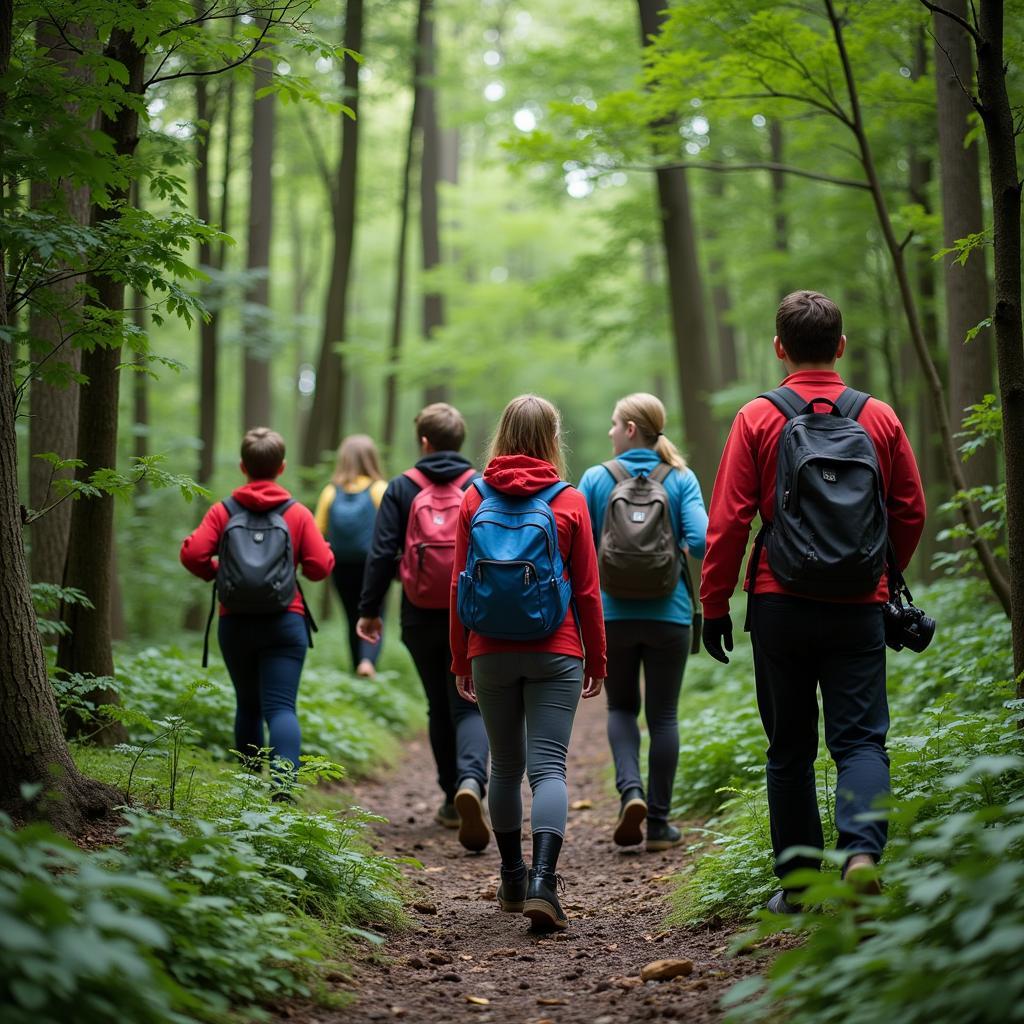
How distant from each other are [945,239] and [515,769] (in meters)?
4.56

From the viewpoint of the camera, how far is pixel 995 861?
2902 mm

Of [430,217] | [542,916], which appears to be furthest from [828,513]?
[430,217]

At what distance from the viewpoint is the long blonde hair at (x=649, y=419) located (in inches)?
222

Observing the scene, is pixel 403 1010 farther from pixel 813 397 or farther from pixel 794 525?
pixel 813 397

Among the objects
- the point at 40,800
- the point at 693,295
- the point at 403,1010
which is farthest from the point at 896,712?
the point at 693,295

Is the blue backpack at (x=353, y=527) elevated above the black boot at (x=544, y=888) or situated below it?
above

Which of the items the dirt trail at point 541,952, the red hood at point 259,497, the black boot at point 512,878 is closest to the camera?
the dirt trail at point 541,952

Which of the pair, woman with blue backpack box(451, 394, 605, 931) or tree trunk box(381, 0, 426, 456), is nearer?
woman with blue backpack box(451, 394, 605, 931)

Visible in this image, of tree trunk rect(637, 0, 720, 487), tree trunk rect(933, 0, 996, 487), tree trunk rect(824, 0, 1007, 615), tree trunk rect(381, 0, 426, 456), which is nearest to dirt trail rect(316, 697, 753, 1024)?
tree trunk rect(824, 0, 1007, 615)

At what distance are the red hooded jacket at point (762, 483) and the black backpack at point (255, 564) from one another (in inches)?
98.4

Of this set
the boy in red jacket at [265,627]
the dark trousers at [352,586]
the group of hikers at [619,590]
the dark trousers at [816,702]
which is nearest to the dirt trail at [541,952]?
the group of hikers at [619,590]

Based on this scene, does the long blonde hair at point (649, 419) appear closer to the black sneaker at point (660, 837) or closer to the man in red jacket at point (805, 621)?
the man in red jacket at point (805, 621)

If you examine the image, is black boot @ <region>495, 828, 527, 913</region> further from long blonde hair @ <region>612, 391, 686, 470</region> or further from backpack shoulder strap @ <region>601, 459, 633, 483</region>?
long blonde hair @ <region>612, 391, 686, 470</region>

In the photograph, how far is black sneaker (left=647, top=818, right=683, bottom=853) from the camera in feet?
18.4
